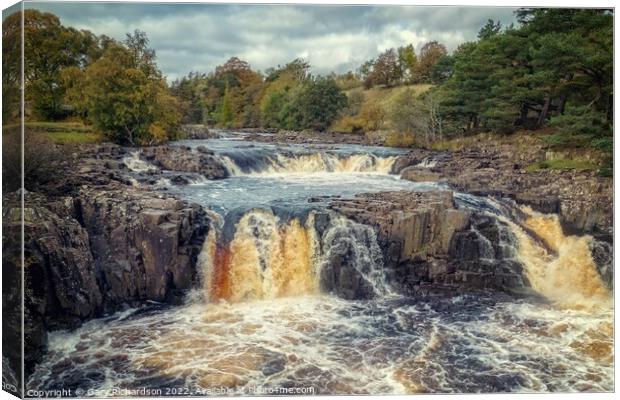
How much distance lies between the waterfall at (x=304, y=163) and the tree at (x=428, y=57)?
1250 millimetres

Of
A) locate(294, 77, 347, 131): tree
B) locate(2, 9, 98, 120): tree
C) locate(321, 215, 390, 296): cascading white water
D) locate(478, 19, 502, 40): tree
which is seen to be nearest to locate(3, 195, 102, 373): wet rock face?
locate(2, 9, 98, 120): tree

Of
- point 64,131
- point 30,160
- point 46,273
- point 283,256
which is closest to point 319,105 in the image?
point 283,256

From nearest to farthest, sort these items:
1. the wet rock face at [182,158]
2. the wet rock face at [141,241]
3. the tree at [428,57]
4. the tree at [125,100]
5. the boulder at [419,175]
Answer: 1. the tree at [125,100]
2. the wet rock face at [141,241]
3. the tree at [428,57]
4. the wet rock face at [182,158]
5. the boulder at [419,175]

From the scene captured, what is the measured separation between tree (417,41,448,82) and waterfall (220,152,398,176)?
4.10 feet

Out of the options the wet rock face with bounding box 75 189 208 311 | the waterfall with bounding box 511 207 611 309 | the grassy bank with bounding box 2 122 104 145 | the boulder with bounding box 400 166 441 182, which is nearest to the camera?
the grassy bank with bounding box 2 122 104 145

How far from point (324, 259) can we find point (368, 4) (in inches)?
140

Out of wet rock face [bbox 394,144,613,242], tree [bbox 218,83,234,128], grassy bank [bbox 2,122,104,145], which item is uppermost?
tree [bbox 218,83,234,128]

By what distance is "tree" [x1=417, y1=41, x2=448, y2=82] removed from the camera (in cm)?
888

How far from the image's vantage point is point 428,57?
9.03 meters

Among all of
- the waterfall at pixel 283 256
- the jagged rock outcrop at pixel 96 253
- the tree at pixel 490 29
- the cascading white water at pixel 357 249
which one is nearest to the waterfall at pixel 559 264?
the cascading white water at pixel 357 249

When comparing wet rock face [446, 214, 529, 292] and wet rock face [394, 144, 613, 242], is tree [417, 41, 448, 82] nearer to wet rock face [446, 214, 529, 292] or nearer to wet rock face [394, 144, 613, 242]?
wet rock face [394, 144, 613, 242]

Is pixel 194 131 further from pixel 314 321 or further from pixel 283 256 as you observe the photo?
pixel 314 321

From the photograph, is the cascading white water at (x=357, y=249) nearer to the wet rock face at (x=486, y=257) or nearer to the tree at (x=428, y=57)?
the wet rock face at (x=486, y=257)

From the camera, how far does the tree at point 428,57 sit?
8875 millimetres
